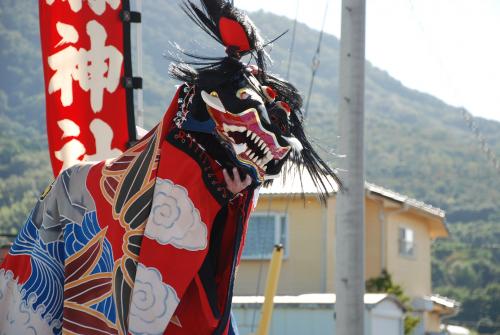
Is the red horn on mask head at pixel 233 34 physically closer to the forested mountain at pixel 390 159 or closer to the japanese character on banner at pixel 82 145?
the japanese character on banner at pixel 82 145

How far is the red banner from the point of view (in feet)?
19.2

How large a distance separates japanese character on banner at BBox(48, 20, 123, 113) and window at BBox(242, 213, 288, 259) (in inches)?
618

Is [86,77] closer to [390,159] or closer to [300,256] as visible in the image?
[300,256]

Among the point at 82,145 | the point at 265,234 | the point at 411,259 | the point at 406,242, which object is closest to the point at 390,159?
the point at 411,259

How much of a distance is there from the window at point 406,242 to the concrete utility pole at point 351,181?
16.2 metres

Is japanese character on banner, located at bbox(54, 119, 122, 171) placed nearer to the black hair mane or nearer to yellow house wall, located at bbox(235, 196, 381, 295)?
the black hair mane

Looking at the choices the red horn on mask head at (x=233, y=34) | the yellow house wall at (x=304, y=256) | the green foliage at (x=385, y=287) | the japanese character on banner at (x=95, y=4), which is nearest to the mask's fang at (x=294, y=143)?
the red horn on mask head at (x=233, y=34)

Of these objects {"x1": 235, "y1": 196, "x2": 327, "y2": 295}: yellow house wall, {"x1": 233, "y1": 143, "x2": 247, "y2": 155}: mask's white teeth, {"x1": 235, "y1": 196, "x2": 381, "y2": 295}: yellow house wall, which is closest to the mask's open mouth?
{"x1": 233, "y1": 143, "x2": 247, "y2": 155}: mask's white teeth

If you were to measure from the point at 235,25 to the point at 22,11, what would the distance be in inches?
2945

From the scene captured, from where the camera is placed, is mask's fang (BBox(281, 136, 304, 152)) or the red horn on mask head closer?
mask's fang (BBox(281, 136, 304, 152))

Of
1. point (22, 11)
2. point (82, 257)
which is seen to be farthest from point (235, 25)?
point (22, 11)

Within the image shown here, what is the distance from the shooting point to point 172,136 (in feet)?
13.8

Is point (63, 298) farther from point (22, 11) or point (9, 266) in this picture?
point (22, 11)

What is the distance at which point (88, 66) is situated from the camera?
240 inches
